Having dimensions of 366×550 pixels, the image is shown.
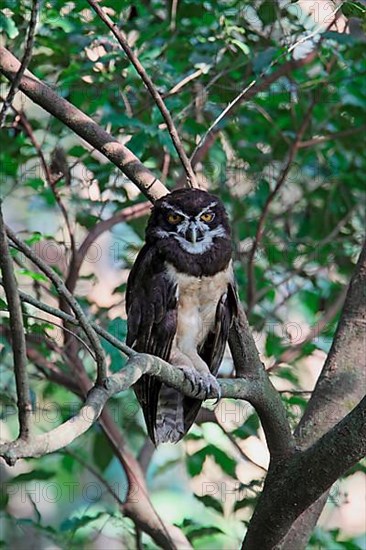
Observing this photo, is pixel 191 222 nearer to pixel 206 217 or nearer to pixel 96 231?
pixel 206 217

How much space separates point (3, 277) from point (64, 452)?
7.63 ft

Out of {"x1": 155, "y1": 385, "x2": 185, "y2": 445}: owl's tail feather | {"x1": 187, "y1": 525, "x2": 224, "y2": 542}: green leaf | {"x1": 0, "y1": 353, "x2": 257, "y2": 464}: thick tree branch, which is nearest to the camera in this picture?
{"x1": 0, "y1": 353, "x2": 257, "y2": 464}: thick tree branch

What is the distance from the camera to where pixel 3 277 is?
1850 mm

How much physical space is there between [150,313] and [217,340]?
37 centimetres

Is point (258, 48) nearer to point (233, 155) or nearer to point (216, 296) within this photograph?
point (233, 155)

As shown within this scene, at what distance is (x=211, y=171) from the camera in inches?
192

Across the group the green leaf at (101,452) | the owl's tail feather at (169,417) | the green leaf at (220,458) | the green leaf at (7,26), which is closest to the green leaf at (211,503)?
the green leaf at (220,458)

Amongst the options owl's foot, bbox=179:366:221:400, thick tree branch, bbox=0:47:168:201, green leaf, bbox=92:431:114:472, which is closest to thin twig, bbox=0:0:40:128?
thick tree branch, bbox=0:47:168:201

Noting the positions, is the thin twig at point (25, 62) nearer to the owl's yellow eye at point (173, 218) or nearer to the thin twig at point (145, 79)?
the thin twig at point (145, 79)

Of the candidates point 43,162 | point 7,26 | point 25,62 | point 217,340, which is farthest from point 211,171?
point 25,62

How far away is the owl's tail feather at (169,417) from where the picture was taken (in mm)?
3619

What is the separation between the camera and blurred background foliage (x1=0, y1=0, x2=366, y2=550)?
379 centimetres

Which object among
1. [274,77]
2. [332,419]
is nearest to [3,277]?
[332,419]

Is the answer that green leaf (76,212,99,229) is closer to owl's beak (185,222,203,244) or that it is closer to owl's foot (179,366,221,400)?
owl's beak (185,222,203,244)
